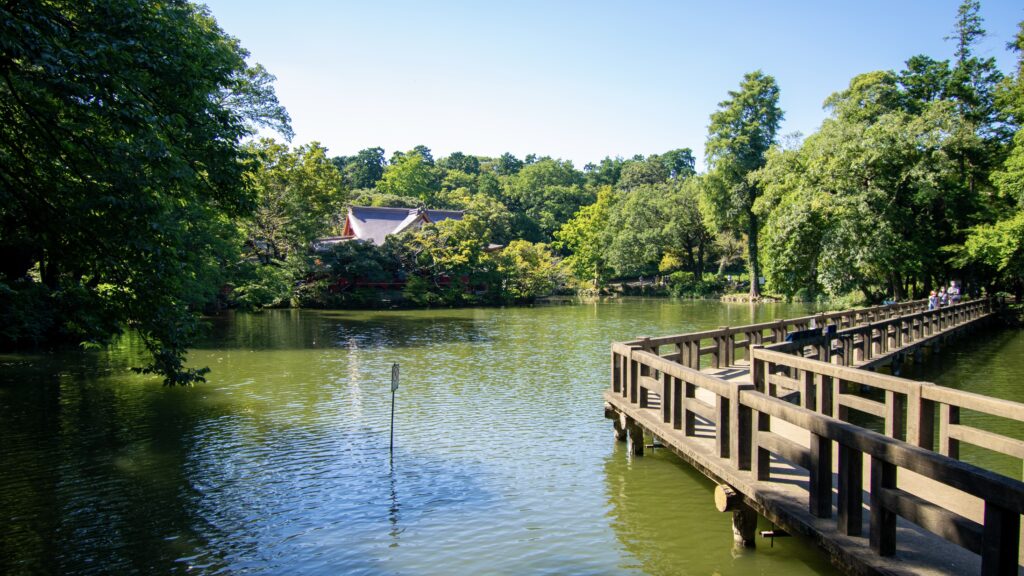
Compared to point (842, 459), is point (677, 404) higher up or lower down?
lower down

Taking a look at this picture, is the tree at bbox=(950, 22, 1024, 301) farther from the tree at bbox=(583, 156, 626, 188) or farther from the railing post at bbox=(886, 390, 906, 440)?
the tree at bbox=(583, 156, 626, 188)

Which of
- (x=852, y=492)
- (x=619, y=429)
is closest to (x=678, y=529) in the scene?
(x=852, y=492)

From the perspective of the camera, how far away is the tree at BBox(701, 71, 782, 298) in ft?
178

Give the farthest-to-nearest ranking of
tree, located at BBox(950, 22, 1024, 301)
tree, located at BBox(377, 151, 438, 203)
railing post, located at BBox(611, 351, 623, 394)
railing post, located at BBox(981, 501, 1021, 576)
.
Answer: tree, located at BBox(377, 151, 438, 203), tree, located at BBox(950, 22, 1024, 301), railing post, located at BBox(611, 351, 623, 394), railing post, located at BBox(981, 501, 1021, 576)

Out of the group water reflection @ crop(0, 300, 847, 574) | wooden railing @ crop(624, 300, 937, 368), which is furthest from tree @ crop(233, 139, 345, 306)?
Answer: wooden railing @ crop(624, 300, 937, 368)

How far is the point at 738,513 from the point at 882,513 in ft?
7.23

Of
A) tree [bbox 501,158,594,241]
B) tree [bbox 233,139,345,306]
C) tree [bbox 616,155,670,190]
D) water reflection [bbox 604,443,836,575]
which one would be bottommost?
water reflection [bbox 604,443,836,575]

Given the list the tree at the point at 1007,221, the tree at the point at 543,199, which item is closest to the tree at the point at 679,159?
the tree at the point at 543,199

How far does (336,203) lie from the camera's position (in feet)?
158

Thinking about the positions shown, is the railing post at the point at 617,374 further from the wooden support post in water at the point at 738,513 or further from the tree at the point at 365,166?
the tree at the point at 365,166

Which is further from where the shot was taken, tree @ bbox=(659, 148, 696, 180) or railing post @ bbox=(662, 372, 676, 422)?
tree @ bbox=(659, 148, 696, 180)

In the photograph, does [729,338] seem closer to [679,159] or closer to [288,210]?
[288,210]

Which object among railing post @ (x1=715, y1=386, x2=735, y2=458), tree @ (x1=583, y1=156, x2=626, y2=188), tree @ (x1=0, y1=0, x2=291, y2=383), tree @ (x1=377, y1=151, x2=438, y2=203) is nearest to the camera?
railing post @ (x1=715, y1=386, x2=735, y2=458)

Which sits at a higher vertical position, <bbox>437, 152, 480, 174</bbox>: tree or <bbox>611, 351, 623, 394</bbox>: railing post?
<bbox>437, 152, 480, 174</bbox>: tree
